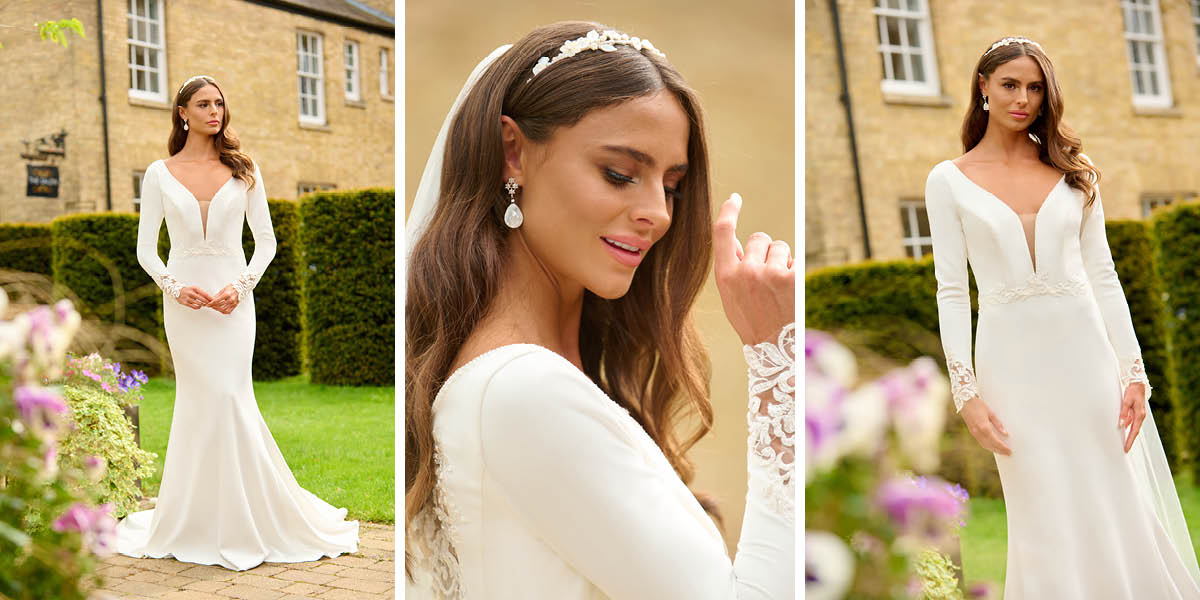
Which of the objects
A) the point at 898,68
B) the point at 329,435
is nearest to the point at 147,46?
the point at 329,435

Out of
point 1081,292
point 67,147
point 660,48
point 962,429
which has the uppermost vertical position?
point 67,147

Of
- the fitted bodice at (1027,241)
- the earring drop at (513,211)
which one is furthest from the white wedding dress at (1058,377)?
the earring drop at (513,211)

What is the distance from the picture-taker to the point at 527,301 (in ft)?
5.95

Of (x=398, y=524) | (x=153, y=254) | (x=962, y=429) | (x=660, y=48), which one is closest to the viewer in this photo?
(x=660, y=48)

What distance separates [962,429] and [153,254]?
147 inches

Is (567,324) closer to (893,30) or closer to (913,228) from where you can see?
(893,30)

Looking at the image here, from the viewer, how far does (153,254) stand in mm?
2881

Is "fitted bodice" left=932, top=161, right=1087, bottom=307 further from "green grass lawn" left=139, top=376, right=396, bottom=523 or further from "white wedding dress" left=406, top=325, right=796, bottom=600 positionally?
"green grass lawn" left=139, top=376, right=396, bottom=523

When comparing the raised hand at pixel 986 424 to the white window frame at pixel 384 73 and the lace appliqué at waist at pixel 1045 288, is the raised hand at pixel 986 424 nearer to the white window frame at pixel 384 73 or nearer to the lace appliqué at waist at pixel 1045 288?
the lace appliqué at waist at pixel 1045 288

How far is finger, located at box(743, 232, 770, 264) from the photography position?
181cm

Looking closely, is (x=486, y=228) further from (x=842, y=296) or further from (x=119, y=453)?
(x=842, y=296)

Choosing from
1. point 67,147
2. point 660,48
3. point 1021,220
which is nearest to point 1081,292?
point 1021,220

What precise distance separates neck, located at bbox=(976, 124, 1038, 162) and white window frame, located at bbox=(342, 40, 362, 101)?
1845mm

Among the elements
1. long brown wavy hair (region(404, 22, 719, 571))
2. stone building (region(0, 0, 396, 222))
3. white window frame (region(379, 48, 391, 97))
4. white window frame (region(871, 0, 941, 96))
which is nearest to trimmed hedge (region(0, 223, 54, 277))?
stone building (region(0, 0, 396, 222))
